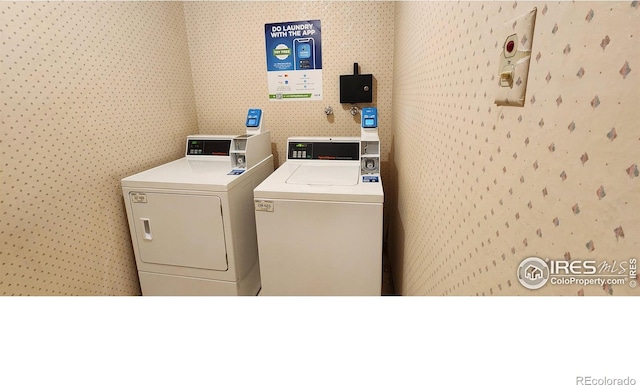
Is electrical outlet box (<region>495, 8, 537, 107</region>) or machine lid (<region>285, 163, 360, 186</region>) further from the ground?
electrical outlet box (<region>495, 8, 537, 107</region>)

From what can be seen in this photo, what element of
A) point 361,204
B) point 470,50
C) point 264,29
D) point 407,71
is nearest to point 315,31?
point 264,29

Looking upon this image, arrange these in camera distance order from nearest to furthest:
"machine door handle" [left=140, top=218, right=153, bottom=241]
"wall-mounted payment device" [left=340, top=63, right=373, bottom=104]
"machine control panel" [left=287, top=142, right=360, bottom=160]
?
"machine door handle" [left=140, top=218, right=153, bottom=241] → "machine control panel" [left=287, top=142, right=360, bottom=160] → "wall-mounted payment device" [left=340, top=63, right=373, bottom=104]

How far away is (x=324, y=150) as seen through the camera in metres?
2.16

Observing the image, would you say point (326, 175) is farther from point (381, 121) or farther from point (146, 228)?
point (146, 228)

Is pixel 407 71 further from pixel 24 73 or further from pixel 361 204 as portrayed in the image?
pixel 24 73

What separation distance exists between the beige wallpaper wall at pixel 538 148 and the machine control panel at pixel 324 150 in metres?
1.10

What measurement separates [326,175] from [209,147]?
996 mm

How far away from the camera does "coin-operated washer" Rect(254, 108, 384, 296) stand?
5.00 feet

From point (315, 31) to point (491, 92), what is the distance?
81.5 inches

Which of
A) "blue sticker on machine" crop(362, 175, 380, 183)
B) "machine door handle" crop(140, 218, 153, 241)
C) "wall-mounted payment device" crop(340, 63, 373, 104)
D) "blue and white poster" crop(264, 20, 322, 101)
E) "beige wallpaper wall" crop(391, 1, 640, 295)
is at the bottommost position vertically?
"machine door handle" crop(140, 218, 153, 241)

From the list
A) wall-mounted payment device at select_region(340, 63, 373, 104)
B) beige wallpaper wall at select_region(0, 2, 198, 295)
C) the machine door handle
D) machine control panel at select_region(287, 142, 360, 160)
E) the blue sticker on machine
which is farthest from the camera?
wall-mounted payment device at select_region(340, 63, 373, 104)

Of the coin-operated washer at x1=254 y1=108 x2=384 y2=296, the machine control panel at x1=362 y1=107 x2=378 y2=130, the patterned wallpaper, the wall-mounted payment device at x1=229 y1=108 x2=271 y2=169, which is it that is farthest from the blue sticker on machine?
the wall-mounted payment device at x1=229 y1=108 x2=271 y2=169

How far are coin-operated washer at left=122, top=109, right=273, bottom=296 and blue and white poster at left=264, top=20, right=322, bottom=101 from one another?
69 cm

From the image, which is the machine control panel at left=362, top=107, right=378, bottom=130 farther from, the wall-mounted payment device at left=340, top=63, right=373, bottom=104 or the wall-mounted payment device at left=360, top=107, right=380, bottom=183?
the wall-mounted payment device at left=340, top=63, right=373, bottom=104
